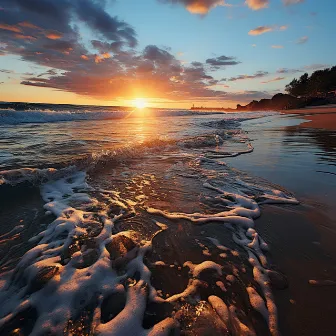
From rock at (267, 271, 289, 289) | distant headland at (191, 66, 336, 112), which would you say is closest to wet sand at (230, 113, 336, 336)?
rock at (267, 271, 289, 289)

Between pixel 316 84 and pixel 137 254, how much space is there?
88.4 meters

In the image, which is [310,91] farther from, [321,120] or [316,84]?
[321,120]

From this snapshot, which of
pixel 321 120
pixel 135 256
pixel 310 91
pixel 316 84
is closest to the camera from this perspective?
pixel 135 256

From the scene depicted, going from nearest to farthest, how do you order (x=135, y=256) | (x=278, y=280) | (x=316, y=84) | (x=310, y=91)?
(x=278, y=280) → (x=135, y=256) → (x=316, y=84) → (x=310, y=91)

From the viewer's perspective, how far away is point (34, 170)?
174 inches

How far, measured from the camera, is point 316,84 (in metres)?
69.6

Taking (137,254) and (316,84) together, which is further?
(316,84)

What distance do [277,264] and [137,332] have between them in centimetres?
139

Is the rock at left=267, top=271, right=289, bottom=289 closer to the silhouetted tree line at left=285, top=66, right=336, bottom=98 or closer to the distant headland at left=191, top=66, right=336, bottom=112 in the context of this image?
the distant headland at left=191, top=66, right=336, bottom=112

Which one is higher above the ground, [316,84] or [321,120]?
[316,84]

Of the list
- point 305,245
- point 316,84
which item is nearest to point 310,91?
point 316,84

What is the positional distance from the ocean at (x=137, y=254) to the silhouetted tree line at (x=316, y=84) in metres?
73.7

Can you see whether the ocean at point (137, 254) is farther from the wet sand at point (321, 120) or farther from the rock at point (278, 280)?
the wet sand at point (321, 120)

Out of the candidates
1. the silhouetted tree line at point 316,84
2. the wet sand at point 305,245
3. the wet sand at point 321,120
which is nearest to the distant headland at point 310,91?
the silhouetted tree line at point 316,84
